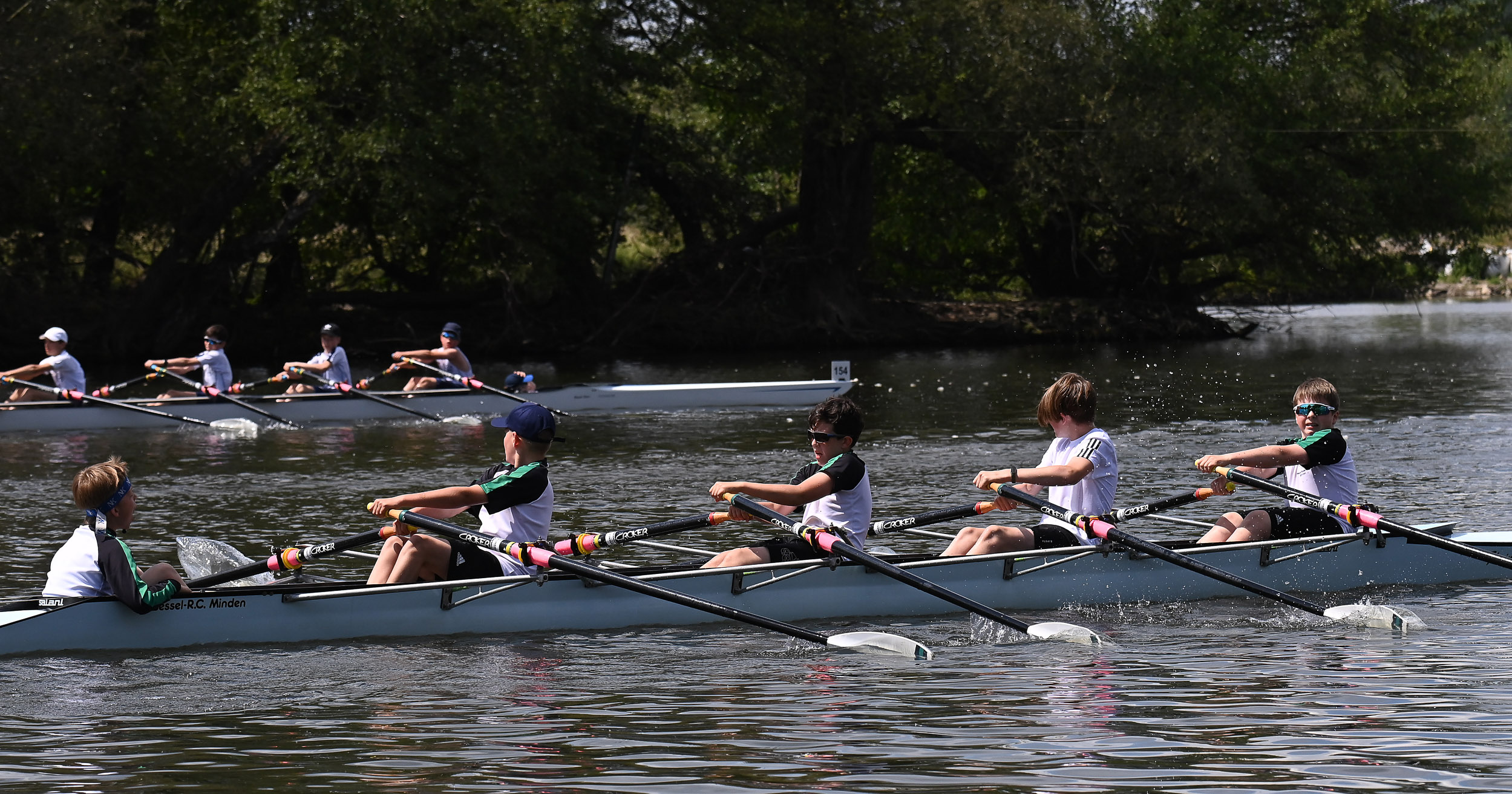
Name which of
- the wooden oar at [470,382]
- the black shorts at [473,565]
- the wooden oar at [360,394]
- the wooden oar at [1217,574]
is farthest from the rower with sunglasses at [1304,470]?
the wooden oar at [360,394]

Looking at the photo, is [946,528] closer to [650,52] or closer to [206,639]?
[206,639]

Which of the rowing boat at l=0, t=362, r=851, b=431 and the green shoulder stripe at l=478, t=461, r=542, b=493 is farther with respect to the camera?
the rowing boat at l=0, t=362, r=851, b=431

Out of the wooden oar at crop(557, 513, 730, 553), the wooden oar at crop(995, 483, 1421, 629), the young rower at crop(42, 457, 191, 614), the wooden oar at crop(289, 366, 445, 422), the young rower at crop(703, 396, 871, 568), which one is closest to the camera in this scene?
the young rower at crop(42, 457, 191, 614)

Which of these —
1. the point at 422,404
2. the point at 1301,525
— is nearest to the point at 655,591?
the point at 1301,525

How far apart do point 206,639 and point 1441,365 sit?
28.9 metres

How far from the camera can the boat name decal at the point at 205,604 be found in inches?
371

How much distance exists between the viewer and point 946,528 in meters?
14.1

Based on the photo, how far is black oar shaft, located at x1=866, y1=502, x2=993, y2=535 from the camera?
10.7 m

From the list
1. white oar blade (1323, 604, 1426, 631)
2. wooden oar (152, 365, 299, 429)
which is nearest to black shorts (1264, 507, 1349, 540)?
white oar blade (1323, 604, 1426, 631)

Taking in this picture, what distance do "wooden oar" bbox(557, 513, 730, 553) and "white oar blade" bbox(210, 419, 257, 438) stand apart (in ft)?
45.6

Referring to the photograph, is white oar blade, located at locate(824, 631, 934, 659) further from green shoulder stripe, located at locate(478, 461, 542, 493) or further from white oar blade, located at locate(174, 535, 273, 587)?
white oar blade, located at locate(174, 535, 273, 587)

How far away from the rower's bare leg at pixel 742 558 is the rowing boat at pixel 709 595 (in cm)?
15

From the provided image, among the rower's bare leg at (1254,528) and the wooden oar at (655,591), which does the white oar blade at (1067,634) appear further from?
the rower's bare leg at (1254,528)

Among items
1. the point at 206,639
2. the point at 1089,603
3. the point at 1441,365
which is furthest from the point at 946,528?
the point at 1441,365
